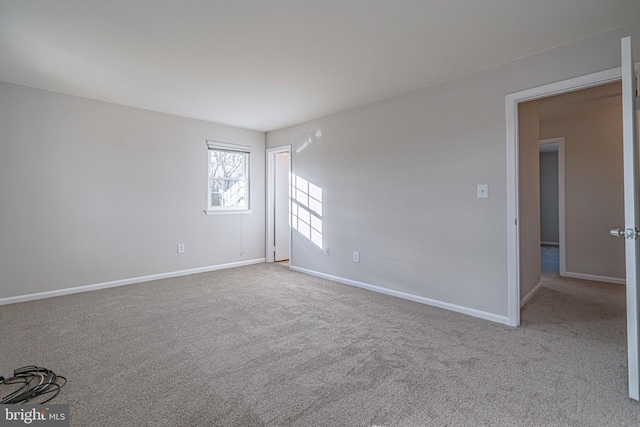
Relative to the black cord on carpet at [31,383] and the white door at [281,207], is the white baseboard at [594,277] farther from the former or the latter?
the black cord on carpet at [31,383]

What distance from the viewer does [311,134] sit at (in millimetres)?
4805

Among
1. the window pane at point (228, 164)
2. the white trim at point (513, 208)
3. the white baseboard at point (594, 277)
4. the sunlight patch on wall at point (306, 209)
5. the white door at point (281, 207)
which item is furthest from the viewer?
the white door at point (281, 207)

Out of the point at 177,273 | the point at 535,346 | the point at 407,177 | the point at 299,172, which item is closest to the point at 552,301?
the point at 535,346

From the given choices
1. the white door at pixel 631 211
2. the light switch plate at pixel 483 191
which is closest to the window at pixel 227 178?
the light switch plate at pixel 483 191

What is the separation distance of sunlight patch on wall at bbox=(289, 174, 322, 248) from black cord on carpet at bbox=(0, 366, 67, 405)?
3.29 meters

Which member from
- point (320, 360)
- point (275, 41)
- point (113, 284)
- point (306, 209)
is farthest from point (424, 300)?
point (113, 284)

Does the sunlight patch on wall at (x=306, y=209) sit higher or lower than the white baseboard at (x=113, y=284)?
higher

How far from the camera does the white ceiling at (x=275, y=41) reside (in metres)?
2.05

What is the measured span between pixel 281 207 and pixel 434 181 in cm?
328

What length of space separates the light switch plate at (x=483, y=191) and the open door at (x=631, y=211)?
1.23m

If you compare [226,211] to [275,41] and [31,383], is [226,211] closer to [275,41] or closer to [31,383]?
[275,41]

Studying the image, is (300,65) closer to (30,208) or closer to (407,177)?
(407,177)

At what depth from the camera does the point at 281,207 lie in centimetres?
593

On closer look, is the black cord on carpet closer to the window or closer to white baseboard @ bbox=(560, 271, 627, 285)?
the window
